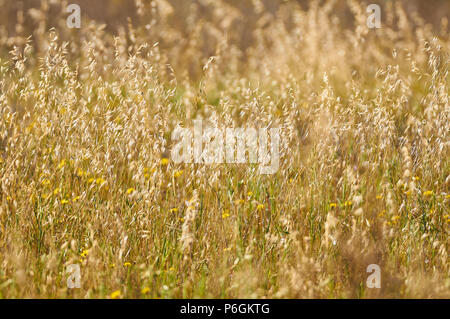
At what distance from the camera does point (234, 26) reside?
7117mm

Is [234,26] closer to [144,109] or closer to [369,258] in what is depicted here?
[144,109]

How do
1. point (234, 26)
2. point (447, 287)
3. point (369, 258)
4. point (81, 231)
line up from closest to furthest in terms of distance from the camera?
1. point (447, 287)
2. point (369, 258)
3. point (81, 231)
4. point (234, 26)

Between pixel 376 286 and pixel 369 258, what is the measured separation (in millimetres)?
158

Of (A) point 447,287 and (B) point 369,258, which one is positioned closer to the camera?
(A) point 447,287
